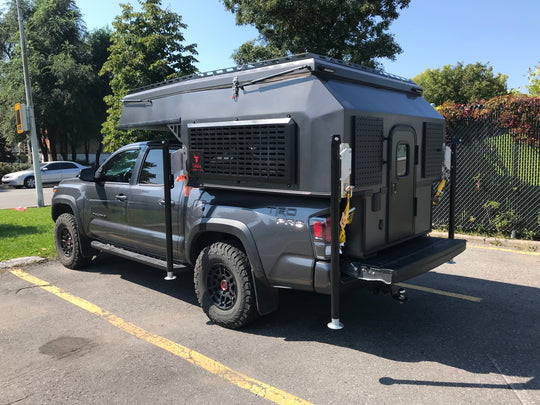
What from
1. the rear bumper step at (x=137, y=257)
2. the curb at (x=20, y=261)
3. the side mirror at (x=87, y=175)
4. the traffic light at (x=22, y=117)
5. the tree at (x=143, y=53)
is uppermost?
the tree at (x=143, y=53)

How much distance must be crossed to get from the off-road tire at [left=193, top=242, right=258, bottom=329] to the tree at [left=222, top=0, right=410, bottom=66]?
15.0 m

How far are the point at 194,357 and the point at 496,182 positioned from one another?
7.21 metres

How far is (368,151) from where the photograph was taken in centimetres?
369

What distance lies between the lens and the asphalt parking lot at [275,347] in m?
3.15

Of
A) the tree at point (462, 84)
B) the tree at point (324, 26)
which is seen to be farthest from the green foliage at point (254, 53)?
the tree at point (462, 84)

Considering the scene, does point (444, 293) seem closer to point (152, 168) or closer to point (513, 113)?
point (152, 168)

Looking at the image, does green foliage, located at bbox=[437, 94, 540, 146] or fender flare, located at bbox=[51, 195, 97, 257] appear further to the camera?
green foliage, located at bbox=[437, 94, 540, 146]

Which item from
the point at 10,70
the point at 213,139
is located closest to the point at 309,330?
the point at 213,139

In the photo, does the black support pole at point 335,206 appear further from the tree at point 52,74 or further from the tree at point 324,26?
the tree at point 52,74

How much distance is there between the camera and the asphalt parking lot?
124 inches

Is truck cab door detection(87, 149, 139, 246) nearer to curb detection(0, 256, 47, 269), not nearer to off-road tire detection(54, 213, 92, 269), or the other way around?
off-road tire detection(54, 213, 92, 269)

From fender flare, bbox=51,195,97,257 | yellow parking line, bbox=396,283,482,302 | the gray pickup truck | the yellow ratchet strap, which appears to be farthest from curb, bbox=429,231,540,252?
fender flare, bbox=51,195,97,257

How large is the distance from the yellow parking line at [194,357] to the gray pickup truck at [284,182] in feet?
1.83

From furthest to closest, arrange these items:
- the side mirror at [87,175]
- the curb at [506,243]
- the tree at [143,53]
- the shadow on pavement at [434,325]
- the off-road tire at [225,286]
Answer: the tree at [143,53], the curb at [506,243], the side mirror at [87,175], the off-road tire at [225,286], the shadow on pavement at [434,325]
